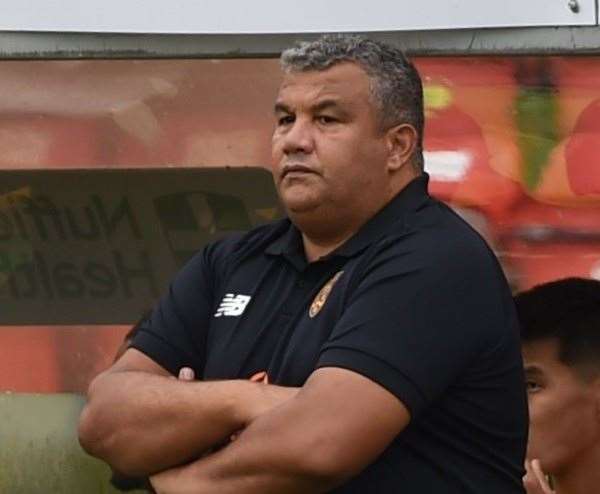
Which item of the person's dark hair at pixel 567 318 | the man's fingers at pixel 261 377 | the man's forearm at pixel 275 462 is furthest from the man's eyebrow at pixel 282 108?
the person's dark hair at pixel 567 318

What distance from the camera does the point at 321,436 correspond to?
333cm

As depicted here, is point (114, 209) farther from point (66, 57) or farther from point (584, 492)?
point (584, 492)

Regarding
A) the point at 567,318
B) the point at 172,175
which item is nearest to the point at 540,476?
the point at 567,318

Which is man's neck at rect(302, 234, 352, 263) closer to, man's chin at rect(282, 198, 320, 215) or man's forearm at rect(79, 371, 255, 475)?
man's chin at rect(282, 198, 320, 215)

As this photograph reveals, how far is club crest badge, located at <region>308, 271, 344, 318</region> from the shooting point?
352 cm

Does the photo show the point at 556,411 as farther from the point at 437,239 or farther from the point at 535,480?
the point at 437,239

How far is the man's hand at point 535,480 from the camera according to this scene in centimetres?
432

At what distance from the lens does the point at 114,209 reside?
5277 mm

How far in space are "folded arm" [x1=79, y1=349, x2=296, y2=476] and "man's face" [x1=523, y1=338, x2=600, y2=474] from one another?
3.61ft

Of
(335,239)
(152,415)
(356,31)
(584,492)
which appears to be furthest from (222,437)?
(356,31)

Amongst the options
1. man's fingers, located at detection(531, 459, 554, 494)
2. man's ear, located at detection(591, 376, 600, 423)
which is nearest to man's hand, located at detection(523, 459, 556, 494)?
man's fingers, located at detection(531, 459, 554, 494)

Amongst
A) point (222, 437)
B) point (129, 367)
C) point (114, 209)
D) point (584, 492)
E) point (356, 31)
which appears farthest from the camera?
point (114, 209)

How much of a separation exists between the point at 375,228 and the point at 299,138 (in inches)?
9.1

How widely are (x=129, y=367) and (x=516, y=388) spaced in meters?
0.78
